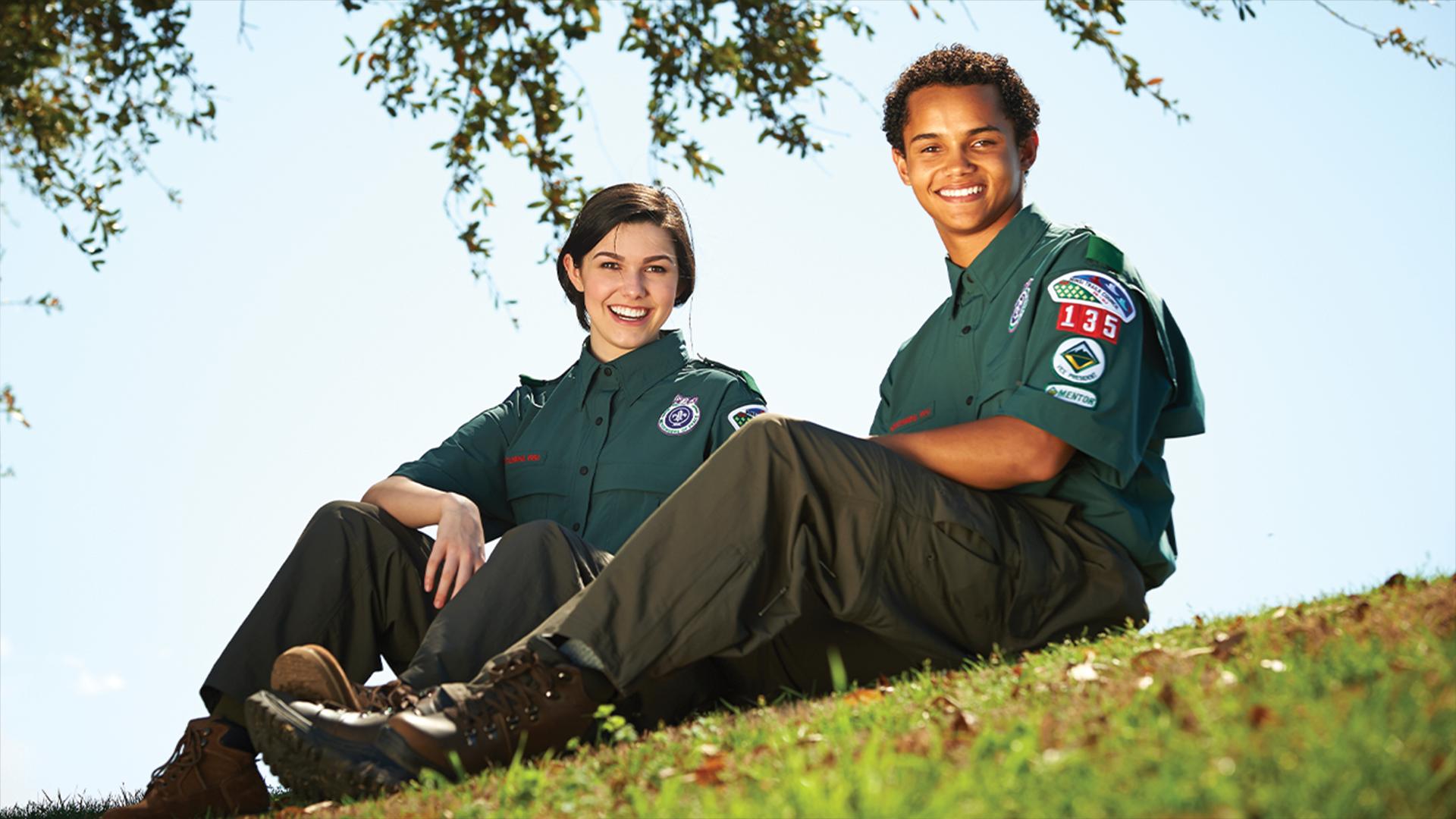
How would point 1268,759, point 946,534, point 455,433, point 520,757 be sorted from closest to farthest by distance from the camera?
point 1268,759 < point 520,757 < point 946,534 < point 455,433

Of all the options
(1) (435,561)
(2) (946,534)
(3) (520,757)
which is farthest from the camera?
(1) (435,561)

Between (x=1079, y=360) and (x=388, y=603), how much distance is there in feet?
7.95

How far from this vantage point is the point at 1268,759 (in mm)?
1645

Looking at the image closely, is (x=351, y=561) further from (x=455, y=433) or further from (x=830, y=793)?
(x=830, y=793)

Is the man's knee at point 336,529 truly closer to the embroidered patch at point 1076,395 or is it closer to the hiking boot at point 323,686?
the hiking boot at point 323,686

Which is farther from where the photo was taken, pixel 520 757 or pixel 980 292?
pixel 980 292

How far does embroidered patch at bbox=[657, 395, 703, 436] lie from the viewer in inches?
165

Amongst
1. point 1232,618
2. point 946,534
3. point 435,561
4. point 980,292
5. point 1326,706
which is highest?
point 980,292

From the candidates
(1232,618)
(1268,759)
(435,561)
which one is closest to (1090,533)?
(1232,618)

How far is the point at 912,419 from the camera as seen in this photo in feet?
12.5

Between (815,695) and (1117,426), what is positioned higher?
(1117,426)

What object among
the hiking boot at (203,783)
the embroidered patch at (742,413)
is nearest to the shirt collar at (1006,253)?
the embroidered patch at (742,413)

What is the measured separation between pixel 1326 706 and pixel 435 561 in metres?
2.72

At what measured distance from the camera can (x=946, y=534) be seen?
9.80 ft
